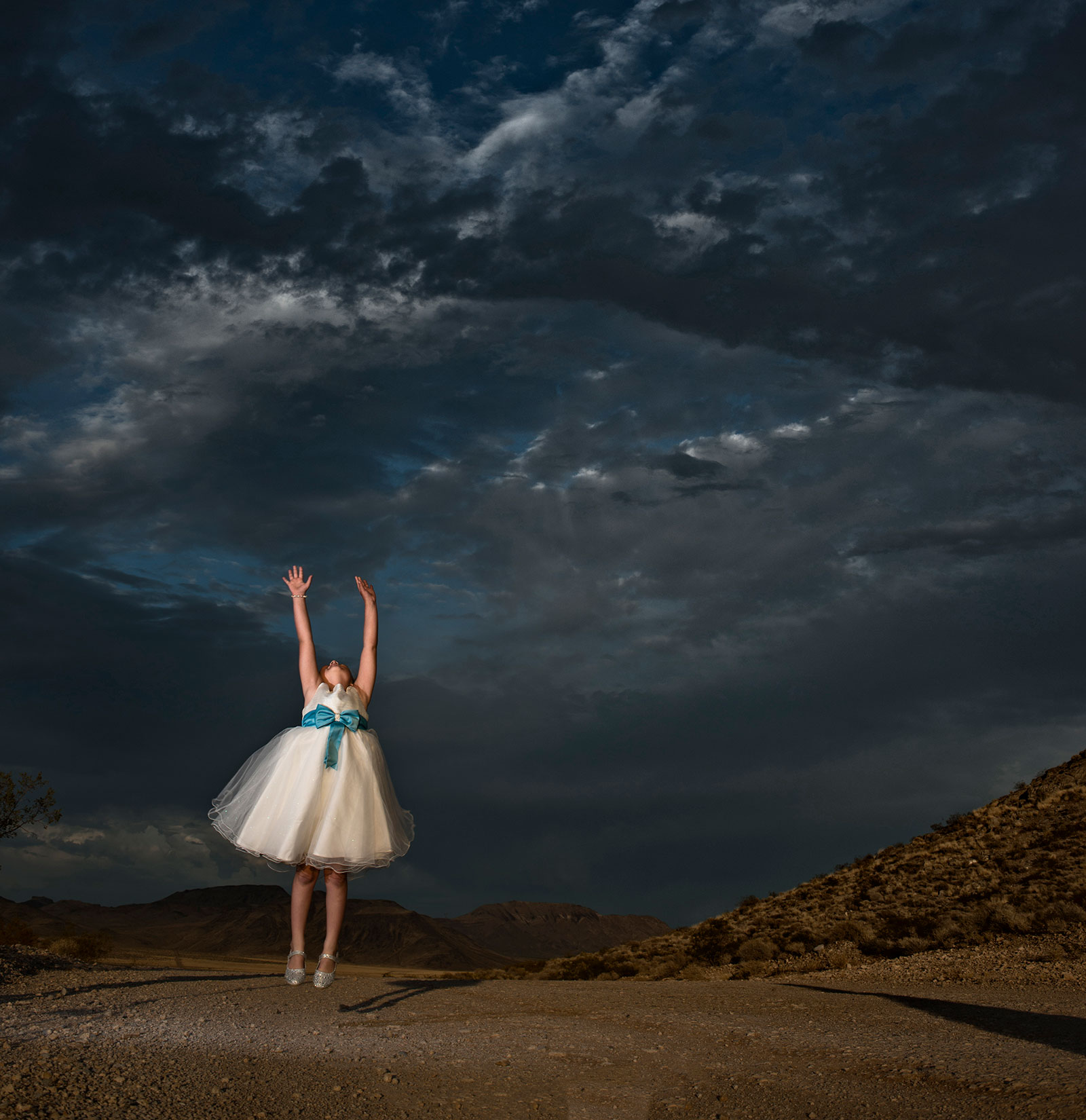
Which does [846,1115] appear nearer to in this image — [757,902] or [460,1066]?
[460,1066]

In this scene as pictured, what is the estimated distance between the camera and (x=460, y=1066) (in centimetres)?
662

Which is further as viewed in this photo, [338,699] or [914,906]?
[914,906]

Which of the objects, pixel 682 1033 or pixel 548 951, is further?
pixel 548 951

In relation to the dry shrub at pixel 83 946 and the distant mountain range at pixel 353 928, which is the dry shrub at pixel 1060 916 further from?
the distant mountain range at pixel 353 928

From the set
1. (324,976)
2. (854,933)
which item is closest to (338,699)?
(324,976)

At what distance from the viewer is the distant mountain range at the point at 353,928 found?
10106cm

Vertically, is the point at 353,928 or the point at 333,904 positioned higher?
the point at 333,904

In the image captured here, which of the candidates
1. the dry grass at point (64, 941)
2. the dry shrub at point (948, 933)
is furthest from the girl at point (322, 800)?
the dry shrub at point (948, 933)

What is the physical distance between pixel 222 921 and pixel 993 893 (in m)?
108

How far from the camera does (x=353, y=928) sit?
110500mm

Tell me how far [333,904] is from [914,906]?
17111 mm

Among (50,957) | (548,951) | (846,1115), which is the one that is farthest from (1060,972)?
(548,951)

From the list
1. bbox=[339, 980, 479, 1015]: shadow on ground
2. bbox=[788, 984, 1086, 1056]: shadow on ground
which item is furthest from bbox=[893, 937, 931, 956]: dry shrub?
bbox=[339, 980, 479, 1015]: shadow on ground

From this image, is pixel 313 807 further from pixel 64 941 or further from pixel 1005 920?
pixel 1005 920
